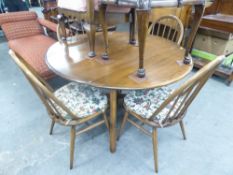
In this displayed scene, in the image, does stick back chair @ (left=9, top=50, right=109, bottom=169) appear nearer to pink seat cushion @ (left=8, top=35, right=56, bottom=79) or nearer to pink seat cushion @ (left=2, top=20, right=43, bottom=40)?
pink seat cushion @ (left=8, top=35, right=56, bottom=79)

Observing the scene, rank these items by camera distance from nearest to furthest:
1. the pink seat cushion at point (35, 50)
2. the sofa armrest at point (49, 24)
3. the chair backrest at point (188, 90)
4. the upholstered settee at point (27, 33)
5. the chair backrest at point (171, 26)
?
the chair backrest at point (188, 90) < the chair backrest at point (171, 26) < the pink seat cushion at point (35, 50) < the upholstered settee at point (27, 33) < the sofa armrest at point (49, 24)

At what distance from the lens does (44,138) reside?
1.59 m

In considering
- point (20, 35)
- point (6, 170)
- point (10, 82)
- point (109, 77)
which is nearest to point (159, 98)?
point (109, 77)

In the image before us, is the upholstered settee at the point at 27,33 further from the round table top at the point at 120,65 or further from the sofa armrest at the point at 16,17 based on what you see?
the round table top at the point at 120,65

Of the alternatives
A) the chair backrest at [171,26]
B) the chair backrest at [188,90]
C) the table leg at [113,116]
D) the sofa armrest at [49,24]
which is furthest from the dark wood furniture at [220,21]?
the sofa armrest at [49,24]

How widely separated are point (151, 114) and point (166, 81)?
10.5 inches

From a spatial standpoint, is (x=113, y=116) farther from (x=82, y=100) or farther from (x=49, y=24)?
(x=49, y=24)

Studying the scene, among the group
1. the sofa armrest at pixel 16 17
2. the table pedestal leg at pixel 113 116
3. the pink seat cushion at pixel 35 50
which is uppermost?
the sofa armrest at pixel 16 17

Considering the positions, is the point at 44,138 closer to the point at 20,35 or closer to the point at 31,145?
the point at 31,145

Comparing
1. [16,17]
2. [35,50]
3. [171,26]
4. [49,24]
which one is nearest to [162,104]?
[171,26]

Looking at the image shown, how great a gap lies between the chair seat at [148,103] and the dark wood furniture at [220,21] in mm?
1370

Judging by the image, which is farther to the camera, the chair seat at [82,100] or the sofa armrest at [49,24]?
the sofa armrest at [49,24]

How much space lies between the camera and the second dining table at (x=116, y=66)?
3.64ft

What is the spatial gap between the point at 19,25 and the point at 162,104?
2.53m
